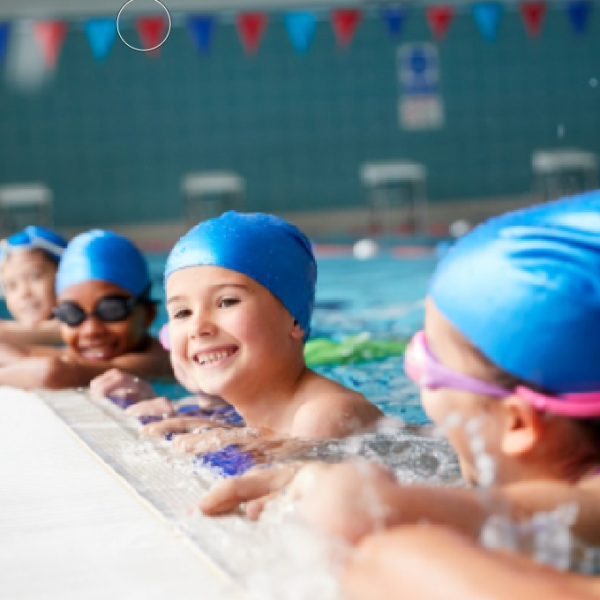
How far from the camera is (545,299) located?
1.35 metres

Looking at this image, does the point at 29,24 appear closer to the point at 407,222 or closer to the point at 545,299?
the point at 407,222

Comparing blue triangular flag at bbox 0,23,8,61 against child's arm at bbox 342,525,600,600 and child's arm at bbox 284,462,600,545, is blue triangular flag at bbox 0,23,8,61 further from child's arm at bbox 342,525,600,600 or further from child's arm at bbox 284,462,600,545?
child's arm at bbox 342,525,600,600

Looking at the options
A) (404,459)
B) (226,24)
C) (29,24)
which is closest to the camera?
(404,459)

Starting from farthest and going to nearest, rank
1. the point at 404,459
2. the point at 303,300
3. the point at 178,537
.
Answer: the point at 303,300 < the point at 404,459 < the point at 178,537

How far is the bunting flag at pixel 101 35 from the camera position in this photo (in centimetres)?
1230

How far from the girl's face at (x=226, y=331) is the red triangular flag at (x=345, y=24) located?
37.8ft

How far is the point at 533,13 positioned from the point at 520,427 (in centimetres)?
1320

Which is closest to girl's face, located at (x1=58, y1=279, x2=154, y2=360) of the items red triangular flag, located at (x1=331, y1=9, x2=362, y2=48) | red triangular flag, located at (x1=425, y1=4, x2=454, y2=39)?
red triangular flag, located at (x1=331, y1=9, x2=362, y2=48)

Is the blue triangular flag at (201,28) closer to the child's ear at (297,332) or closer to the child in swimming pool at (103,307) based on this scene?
the child in swimming pool at (103,307)

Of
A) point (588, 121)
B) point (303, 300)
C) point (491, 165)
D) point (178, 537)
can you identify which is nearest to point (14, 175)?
point (491, 165)

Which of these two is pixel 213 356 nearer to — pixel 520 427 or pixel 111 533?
pixel 111 533

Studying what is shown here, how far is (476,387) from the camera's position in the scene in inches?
55.8

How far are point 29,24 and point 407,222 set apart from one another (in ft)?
17.9

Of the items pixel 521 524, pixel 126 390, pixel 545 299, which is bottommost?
pixel 126 390
